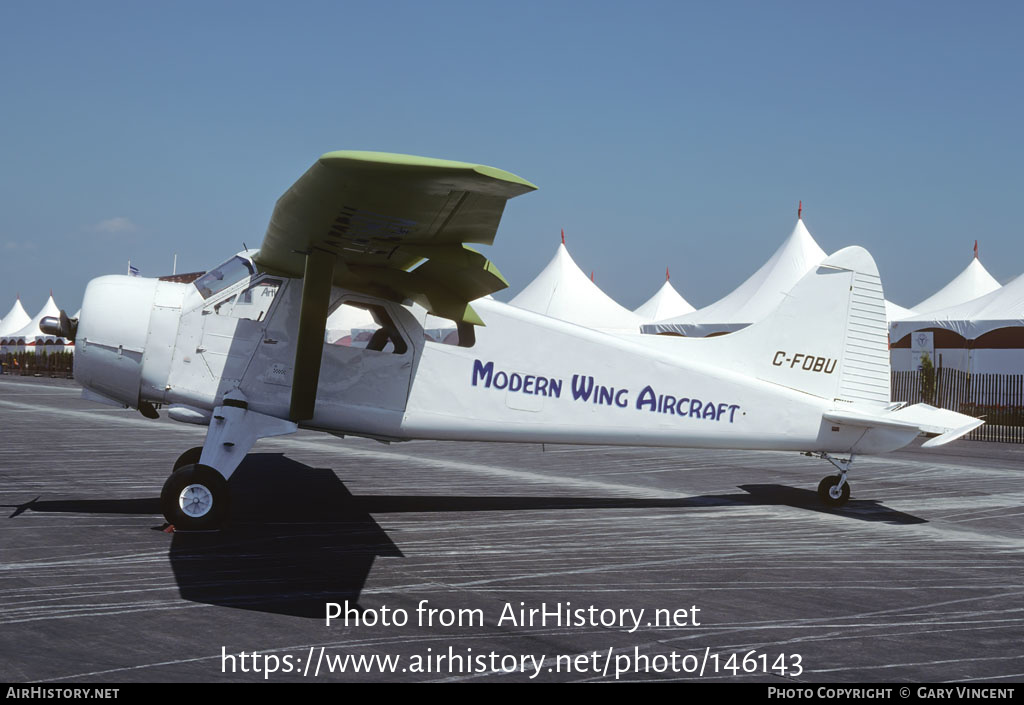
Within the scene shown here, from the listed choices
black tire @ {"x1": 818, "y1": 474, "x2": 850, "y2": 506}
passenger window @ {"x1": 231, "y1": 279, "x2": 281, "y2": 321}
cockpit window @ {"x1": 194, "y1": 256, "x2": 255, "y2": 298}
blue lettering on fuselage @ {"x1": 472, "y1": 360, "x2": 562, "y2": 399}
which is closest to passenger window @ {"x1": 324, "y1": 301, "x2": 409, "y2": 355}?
passenger window @ {"x1": 231, "y1": 279, "x2": 281, "y2": 321}

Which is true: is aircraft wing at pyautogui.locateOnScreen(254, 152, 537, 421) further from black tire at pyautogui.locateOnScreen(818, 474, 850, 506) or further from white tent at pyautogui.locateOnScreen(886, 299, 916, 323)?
white tent at pyautogui.locateOnScreen(886, 299, 916, 323)

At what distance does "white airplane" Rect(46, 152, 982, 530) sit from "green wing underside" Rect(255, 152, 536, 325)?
1.0 inches

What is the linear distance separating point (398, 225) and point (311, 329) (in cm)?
142

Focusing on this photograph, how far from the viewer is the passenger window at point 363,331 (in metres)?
8.40

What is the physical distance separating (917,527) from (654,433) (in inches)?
108

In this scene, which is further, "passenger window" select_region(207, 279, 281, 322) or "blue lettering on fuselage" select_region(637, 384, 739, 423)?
"blue lettering on fuselage" select_region(637, 384, 739, 423)

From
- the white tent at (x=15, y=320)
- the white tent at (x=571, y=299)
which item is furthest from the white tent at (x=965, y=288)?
the white tent at (x=15, y=320)

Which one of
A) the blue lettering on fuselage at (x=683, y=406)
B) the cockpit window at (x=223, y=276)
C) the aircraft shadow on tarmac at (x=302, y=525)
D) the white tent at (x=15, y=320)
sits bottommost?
the white tent at (x=15, y=320)

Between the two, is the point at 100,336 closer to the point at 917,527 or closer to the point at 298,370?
the point at 298,370

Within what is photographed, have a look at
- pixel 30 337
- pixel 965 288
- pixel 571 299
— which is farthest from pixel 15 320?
pixel 965 288

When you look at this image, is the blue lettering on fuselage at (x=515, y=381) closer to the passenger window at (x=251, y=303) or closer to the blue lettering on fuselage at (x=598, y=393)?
the blue lettering on fuselage at (x=598, y=393)

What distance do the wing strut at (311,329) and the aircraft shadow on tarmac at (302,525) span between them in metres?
1.13

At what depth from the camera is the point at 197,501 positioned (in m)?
7.26

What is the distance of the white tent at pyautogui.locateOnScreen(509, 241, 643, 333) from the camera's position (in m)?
34.6
